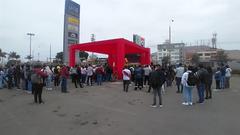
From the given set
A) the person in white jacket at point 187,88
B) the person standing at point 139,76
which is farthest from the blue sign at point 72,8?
the person in white jacket at point 187,88

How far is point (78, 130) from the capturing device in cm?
862

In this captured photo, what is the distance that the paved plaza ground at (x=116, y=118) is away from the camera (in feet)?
27.8

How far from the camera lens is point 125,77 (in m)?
17.8

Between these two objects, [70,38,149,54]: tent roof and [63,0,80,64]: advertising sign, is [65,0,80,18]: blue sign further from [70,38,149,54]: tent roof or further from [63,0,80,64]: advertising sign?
[70,38,149,54]: tent roof

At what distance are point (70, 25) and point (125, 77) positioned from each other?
50.3ft

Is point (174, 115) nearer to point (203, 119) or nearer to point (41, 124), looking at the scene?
point (203, 119)

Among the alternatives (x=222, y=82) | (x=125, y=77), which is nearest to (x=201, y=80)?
(x=125, y=77)

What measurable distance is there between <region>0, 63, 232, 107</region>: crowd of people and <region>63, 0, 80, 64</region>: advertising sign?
761 centimetres

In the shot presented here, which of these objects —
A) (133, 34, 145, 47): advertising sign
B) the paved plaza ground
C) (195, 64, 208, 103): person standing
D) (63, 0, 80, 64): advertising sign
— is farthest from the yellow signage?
(133, 34, 145, 47): advertising sign

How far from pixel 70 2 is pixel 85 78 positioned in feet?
A: 37.0

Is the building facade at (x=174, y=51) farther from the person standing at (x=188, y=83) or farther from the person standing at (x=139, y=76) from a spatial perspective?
the person standing at (x=188, y=83)

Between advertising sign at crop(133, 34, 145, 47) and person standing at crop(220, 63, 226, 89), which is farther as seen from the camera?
advertising sign at crop(133, 34, 145, 47)

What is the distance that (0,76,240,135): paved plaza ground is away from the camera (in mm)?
8469

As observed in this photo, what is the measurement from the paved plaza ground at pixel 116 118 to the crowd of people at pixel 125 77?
0.90m
